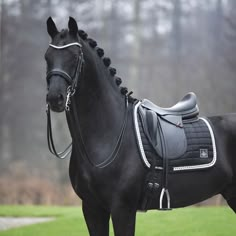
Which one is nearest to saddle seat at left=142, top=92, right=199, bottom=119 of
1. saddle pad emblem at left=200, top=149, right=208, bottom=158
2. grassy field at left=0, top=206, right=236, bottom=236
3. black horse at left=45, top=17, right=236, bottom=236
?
black horse at left=45, top=17, right=236, bottom=236

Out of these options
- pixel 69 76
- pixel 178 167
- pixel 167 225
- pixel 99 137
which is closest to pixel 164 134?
pixel 178 167

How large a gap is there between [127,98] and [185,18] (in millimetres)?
8102

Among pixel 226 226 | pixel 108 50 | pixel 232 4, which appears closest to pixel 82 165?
pixel 226 226

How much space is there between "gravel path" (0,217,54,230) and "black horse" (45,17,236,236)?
12.2 feet

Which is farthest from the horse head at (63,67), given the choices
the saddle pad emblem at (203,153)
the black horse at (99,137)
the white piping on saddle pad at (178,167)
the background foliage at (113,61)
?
the background foliage at (113,61)

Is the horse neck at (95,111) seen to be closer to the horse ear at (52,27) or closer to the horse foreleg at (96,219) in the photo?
the horse ear at (52,27)

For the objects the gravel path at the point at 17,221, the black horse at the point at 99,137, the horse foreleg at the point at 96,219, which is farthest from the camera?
the gravel path at the point at 17,221

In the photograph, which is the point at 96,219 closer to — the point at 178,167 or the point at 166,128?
the point at 178,167

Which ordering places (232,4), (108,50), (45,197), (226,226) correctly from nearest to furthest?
(226,226)
(232,4)
(45,197)
(108,50)

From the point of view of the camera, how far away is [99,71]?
9.89 feet

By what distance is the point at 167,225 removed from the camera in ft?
19.2

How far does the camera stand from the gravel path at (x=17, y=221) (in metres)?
6.55

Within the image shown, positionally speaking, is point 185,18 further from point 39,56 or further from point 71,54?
point 71,54

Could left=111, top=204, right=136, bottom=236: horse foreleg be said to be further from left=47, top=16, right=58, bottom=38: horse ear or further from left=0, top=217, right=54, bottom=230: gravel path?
left=0, top=217, right=54, bottom=230: gravel path
